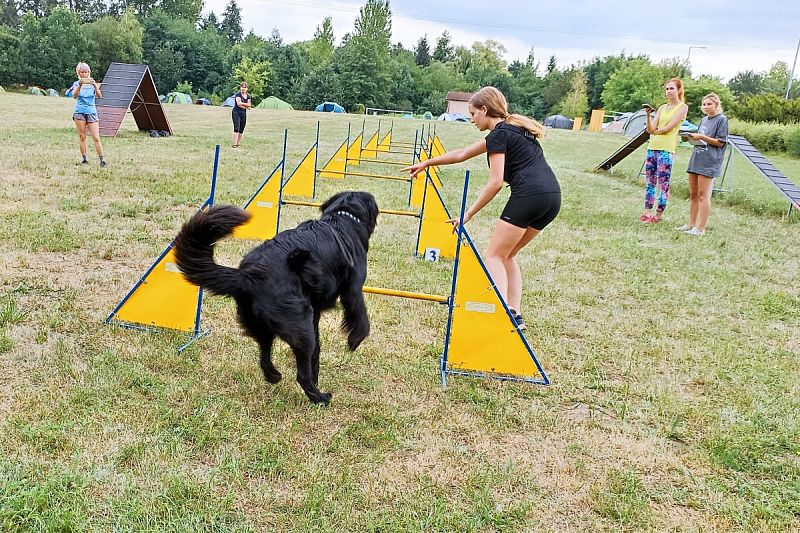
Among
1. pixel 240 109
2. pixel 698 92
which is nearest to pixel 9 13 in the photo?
pixel 240 109

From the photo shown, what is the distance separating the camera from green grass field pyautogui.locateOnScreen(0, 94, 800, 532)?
7.84ft

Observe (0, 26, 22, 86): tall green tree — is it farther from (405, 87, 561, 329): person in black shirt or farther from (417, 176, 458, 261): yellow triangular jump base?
(405, 87, 561, 329): person in black shirt

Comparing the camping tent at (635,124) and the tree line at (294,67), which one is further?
the tree line at (294,67)

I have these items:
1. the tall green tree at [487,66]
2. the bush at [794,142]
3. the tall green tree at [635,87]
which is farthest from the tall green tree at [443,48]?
the bush at [794,142]

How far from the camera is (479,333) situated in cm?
362

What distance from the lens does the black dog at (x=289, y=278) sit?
2654 millimetres

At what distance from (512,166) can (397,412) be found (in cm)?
192

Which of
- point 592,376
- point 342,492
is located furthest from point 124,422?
point 592,376

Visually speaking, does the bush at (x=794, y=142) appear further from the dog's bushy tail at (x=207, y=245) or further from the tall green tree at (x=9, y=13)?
the tall green tree at (x=9, y=13)

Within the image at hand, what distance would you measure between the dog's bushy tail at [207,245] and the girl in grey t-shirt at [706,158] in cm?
740

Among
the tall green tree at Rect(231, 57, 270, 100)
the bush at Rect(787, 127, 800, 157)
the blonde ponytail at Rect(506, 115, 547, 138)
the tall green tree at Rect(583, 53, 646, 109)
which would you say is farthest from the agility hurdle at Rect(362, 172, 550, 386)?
the tall green tree at Rect(583, 53, 646, 109)

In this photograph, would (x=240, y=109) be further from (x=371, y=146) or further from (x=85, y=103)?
(x=85, y=103)

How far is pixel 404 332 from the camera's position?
4293mm

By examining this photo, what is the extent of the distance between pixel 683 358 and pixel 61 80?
60736 millimetres
